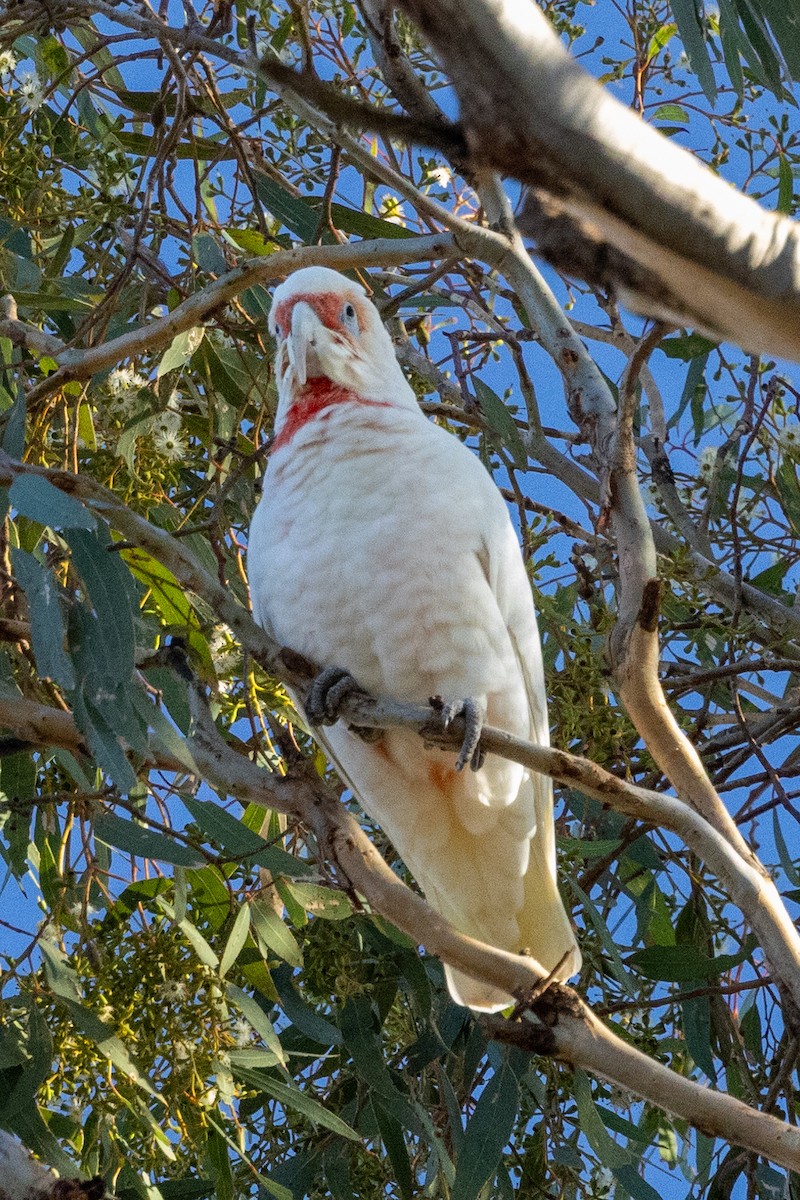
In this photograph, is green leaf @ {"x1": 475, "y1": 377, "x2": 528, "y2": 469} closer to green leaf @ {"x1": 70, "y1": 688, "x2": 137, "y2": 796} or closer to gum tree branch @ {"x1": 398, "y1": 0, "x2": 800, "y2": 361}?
green leaf @ {"x1": 70, "y1": 688, "x2": 137, "y2": 796}

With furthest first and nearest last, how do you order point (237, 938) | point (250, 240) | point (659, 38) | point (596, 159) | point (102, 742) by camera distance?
point (659, 38) → point (250, 240) → point (237, 938) → point (102, 742) → point (596, 159)

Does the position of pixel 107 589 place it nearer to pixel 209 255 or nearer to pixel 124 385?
pixel 124 385

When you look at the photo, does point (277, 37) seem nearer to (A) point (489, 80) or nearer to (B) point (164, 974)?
(B) point (164, 974)

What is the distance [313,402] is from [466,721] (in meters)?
0.64

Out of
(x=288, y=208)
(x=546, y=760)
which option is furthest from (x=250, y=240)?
(x=546, y=760)

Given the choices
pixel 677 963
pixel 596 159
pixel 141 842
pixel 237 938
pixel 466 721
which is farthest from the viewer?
pixel 677 963

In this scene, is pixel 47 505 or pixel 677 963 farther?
pixel 677 963

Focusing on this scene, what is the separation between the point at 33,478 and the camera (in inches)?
55.6

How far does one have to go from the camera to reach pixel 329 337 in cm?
210

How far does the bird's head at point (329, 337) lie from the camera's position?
2066 millimetres

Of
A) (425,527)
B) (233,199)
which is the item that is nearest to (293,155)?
(233,199)

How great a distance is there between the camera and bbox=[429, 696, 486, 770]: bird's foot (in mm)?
1559

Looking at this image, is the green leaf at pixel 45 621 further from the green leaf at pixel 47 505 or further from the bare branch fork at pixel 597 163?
the bare branch fork at pixel 597 163

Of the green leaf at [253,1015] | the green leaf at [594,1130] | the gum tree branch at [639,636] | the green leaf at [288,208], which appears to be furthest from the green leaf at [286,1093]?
the green leaf at [288,208]
